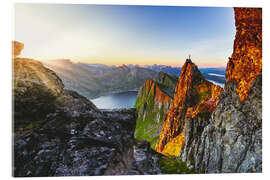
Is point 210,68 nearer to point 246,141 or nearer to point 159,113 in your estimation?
point 246,141

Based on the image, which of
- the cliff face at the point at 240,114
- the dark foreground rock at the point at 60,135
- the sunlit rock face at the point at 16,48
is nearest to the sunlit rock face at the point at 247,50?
the cliff face at the point at 240,114

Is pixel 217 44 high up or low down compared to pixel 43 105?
up

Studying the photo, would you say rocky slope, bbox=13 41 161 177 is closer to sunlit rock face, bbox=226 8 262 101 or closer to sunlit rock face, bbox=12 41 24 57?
sunlit rock face, bbox=12 41 24 57

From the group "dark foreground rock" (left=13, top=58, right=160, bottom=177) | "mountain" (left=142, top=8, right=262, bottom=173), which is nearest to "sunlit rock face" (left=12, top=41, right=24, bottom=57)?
"dark foreground rock" (left=13, top=58, right=160, bottom=177)

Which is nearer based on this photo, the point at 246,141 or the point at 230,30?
the point at 246,141

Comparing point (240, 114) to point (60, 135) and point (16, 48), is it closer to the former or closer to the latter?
point (60, 135)
